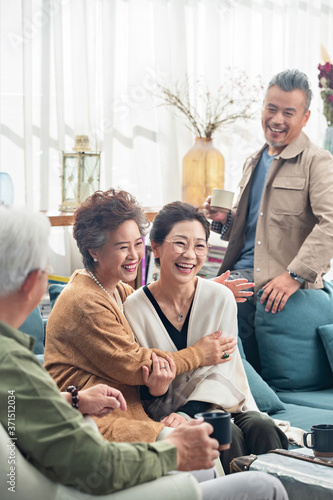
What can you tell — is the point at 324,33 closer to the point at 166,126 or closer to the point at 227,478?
the point at 166,126

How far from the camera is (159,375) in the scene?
2.27 m

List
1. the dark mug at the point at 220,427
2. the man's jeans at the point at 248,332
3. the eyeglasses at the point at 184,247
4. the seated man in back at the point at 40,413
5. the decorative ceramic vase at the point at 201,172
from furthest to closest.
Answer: the decorative ceramic vase at the point at 201,172 < the man's jeans at the point at 248,332 < the eyeglasses at the point at 184,247 < the dark mug at the point at 220,427 < the seated man in back at the point at 40,413

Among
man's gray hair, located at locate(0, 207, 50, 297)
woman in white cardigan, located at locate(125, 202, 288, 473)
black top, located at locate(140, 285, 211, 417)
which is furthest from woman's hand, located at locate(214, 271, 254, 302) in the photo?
man's gray hair, located at locate(0, 207, 50, 297)

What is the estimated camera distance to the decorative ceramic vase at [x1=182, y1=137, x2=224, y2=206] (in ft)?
14.9

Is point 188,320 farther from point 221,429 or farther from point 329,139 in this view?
point 329,139

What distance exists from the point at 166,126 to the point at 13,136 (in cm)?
107

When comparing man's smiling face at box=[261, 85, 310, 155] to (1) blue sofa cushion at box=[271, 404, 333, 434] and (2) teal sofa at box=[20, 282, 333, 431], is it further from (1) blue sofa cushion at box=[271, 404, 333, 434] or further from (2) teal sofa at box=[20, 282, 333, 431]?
(1) blue sofa cushion at box=[271, 404, 333, 434]

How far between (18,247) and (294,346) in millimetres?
2201

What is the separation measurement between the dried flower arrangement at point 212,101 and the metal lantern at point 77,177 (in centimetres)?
82

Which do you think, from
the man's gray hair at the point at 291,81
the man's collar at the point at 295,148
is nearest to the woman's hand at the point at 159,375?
the man's collar at the point at 295,148

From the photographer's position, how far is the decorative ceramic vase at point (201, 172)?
4.54 meters

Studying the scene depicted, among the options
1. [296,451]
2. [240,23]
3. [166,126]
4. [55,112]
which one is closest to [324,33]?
[240,23]

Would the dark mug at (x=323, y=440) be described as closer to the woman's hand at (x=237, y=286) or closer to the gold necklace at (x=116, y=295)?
the gold necklace at (x=116, y=295)

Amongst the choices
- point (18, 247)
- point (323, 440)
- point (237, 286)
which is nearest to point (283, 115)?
point (237, 286)
